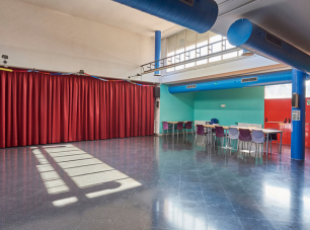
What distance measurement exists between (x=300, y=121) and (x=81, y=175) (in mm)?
5972

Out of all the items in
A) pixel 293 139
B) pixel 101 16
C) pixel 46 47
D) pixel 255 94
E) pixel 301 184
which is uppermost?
pixel 101 16

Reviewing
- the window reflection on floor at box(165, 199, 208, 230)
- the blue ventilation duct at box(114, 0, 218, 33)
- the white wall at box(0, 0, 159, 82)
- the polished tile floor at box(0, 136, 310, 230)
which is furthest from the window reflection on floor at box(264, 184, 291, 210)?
the white wall at box(0, 0, 159, 82)

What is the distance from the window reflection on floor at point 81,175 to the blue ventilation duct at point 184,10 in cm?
272

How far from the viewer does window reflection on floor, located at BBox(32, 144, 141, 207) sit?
3232 millimetres

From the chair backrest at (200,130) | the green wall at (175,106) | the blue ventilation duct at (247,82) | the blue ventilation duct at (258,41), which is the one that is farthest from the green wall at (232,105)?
the blue ventilation duct at (258,41)

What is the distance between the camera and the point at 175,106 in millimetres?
11305

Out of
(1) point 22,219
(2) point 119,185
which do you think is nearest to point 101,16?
(2) point 119,185

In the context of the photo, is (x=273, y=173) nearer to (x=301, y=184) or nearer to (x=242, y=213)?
(x=301, y=184)

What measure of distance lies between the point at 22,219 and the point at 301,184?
4579 millimetres

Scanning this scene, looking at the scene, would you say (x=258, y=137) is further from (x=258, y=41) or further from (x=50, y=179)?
(x=50, y=179)

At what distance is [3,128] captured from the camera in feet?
21.4

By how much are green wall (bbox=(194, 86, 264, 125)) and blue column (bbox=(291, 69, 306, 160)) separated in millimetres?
3571

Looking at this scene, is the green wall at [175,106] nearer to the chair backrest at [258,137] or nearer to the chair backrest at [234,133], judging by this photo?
the chair backrest at [234,133]

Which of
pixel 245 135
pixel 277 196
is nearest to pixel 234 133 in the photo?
pixel 245 135
